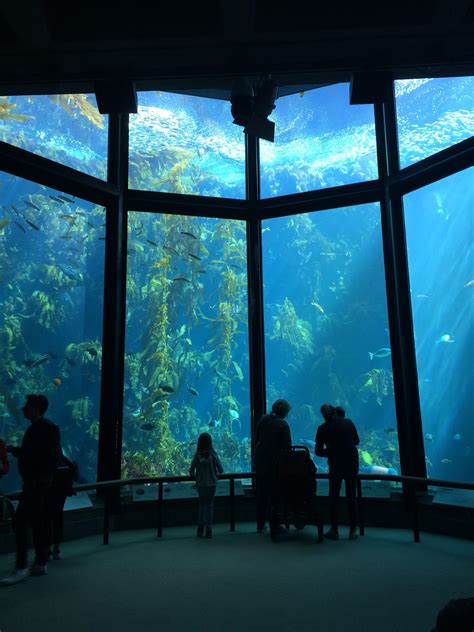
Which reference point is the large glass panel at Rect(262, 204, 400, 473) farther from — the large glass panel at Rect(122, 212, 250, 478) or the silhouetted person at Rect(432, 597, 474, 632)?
the silhouetted person at Rect(432, 597, 474, 632)

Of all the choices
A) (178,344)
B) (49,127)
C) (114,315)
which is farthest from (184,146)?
(114,315)

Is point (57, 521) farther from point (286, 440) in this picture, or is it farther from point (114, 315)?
point (114, 315)

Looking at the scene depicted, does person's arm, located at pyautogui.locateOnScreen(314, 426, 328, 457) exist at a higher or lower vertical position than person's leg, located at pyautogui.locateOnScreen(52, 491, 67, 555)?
higher

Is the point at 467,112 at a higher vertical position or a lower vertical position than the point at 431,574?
higher

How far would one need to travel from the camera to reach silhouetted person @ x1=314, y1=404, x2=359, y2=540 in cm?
489

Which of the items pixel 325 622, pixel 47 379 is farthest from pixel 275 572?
pixel 47 379

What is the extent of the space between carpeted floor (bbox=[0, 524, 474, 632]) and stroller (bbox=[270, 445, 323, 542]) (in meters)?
0.20

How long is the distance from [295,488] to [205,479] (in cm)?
98

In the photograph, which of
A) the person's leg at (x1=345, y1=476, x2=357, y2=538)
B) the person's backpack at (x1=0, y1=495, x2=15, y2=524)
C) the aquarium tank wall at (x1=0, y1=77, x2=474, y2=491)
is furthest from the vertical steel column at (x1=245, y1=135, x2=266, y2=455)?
the person's backpack at (x1=0, y1=495, x2=15, y2=524)

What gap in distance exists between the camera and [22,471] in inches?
137

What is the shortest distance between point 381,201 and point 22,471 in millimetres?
5431

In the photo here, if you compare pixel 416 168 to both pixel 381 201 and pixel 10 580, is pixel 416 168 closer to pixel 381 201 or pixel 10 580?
pixel 381 201

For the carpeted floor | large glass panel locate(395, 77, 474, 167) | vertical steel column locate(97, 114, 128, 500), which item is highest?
large glass panel locate(395, 77, 474, 167)

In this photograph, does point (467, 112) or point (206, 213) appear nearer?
point (206, 213)
